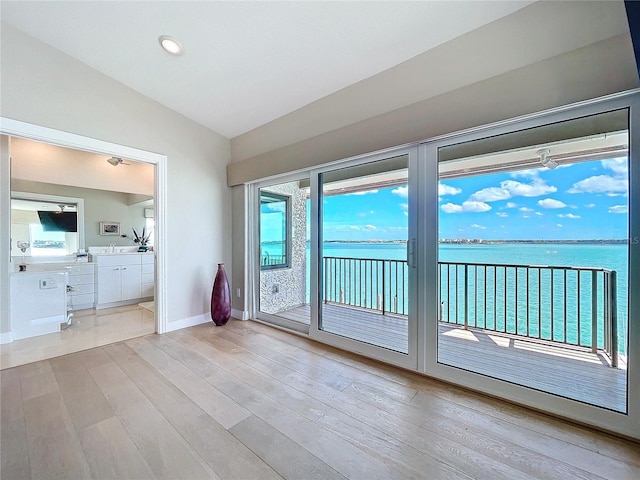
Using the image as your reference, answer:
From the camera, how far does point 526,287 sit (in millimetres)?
2799

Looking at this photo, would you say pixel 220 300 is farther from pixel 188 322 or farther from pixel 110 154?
pixel 110 154

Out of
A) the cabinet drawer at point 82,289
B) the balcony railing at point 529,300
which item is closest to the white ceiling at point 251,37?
the balcony railing at point 529,300

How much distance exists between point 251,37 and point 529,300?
3553mm

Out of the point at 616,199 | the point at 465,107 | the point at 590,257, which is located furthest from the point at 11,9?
the point at 590,257

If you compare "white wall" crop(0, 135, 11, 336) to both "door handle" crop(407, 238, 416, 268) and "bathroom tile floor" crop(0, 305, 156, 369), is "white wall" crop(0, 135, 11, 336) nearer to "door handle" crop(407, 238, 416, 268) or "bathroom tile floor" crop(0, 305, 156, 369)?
"bathroom tile floor" crop(0, 305, 156, 369)

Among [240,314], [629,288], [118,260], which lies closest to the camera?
[629,288]

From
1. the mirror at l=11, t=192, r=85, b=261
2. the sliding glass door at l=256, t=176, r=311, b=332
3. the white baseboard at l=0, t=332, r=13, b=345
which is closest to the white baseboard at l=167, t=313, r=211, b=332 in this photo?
the sliding glass door at l=256, t=176, r=311, b=332

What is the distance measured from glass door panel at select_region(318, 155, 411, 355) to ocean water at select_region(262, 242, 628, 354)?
0.04 meters

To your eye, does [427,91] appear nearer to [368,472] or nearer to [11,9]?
[368,472]

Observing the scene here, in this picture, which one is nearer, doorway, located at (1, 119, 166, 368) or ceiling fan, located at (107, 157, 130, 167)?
doorway, located at (1, 119, 166, 368)

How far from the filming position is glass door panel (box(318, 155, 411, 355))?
8.68ft

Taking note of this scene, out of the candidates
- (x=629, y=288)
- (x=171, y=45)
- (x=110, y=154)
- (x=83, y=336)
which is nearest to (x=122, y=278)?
(x=83, y=336)

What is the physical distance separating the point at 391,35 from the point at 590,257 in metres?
2.09

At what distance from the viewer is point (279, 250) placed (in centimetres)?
415
